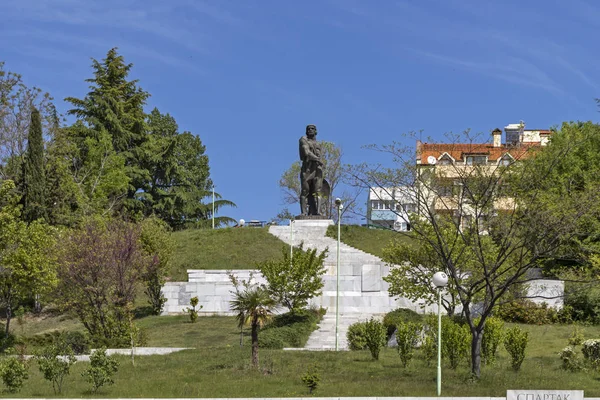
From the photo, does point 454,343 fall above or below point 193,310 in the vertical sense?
below

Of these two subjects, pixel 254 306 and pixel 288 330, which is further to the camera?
pixel 288 330

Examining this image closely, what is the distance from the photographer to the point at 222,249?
50281 mm

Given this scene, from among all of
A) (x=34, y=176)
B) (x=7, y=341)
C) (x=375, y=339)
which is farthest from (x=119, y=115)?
(x=375, y=339)

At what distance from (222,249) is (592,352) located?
92.7 ft

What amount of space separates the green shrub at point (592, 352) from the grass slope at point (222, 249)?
2372 cm

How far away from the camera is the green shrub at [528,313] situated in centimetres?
3528

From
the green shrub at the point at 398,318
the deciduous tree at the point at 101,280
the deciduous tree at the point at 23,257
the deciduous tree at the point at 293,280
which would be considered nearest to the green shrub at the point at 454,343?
the green shrub at the point at 398,318

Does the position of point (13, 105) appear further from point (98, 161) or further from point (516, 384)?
point (516, 384)

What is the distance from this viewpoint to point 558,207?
79.0 feet

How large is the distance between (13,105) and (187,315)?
57.7ft

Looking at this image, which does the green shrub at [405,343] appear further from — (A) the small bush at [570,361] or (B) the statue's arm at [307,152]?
(B) the statue's arm at [307,152]

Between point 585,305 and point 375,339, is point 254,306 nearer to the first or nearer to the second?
point 375,339

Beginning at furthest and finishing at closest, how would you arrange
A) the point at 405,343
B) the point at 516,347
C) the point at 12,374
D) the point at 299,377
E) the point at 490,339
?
the point at 490,339 → the point at 405,343 → the point at 516,347 → the point at 299,377 → the point at 12,374

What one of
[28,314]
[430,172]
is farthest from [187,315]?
[430,172]
